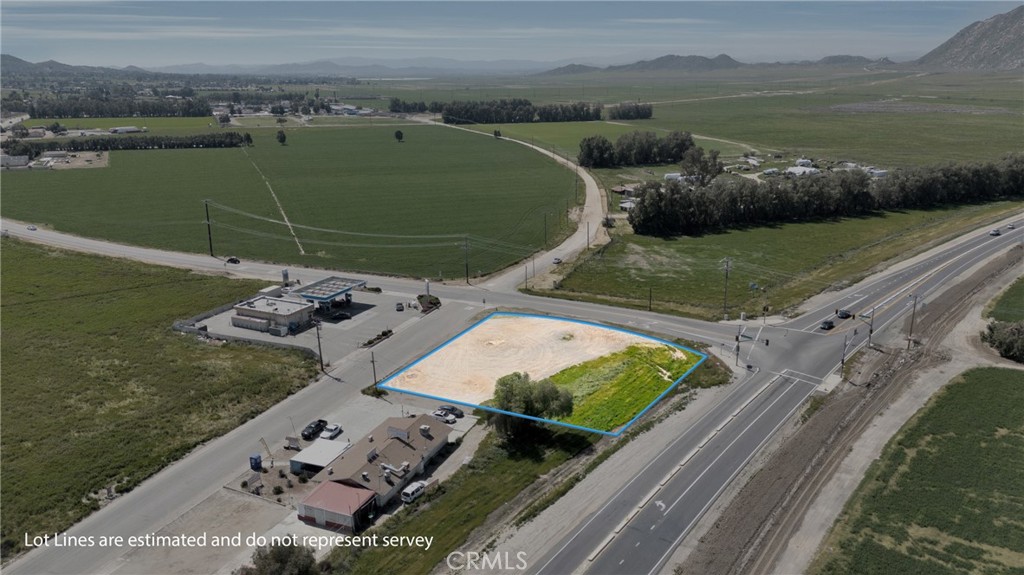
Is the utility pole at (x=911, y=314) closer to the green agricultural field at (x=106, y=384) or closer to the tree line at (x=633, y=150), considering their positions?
the green agricultural field at (x=106, y=384)

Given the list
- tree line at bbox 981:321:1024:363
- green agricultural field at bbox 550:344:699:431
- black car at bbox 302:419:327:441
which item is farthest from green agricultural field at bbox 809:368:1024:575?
black car at bbox 302:419:327:441

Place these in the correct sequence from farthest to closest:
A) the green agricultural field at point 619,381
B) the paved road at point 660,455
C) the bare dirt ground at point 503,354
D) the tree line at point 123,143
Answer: the tree line at point 123,143
the bare dirt ground at point 503,354
the green agricultural field at point 619,381
the paved road at point 660,455

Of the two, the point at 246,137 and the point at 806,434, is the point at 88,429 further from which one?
the point at 246,137

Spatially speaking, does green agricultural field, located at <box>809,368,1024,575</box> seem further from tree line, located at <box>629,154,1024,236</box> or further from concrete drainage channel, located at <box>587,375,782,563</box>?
tree line, located at <box>629,154,1024,236</box>

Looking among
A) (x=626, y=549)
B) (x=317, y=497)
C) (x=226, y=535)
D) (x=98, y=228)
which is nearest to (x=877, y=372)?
(x=626, y=549)

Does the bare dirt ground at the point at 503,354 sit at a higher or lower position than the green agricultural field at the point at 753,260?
lower

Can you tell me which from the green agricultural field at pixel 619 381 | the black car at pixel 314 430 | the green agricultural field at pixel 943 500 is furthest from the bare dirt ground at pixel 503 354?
the green agricultural field at pixel 943 500
